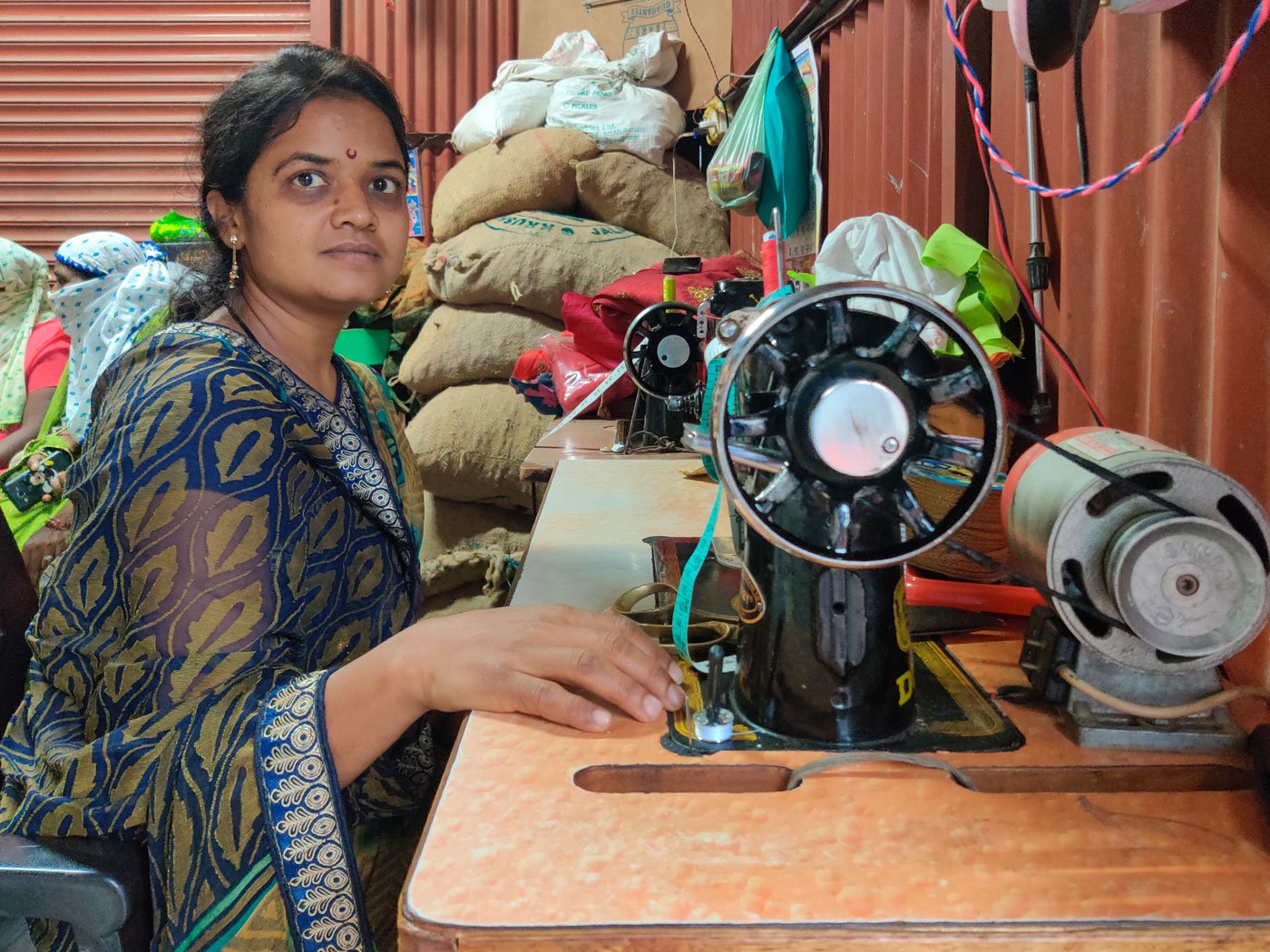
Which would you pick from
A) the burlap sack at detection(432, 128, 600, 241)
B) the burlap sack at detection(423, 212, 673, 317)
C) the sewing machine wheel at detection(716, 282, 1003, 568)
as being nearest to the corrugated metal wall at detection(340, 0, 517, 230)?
the burlap sack at detection(432, 128, 600, 241)

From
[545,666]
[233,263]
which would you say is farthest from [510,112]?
[545,666]

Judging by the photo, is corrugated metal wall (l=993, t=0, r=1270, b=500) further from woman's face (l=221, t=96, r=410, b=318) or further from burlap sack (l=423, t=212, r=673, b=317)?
burlap sack (l=423, t=212, r=673, b=317)

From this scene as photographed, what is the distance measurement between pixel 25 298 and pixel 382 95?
9.59ft

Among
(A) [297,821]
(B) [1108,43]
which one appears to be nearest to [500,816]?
(A) [297,821]

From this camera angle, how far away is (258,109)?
1258mm

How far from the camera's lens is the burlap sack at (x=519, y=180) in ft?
11.8

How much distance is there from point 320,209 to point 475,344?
226cm

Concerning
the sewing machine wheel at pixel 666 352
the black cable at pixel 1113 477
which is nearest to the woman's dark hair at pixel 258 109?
the sewing machine wheel at pixel 666 352

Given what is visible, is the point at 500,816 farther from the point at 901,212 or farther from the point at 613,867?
the point at 901,212

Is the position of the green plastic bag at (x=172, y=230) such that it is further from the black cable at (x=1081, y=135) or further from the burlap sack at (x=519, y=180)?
the black cable at (x=1081, y=135)

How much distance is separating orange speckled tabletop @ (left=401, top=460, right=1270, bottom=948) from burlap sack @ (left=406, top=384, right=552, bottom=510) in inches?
101

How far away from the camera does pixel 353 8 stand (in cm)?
481

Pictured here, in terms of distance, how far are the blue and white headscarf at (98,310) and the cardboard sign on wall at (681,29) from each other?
6.64 ft

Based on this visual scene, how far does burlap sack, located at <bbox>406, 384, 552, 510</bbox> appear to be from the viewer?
3.35m
